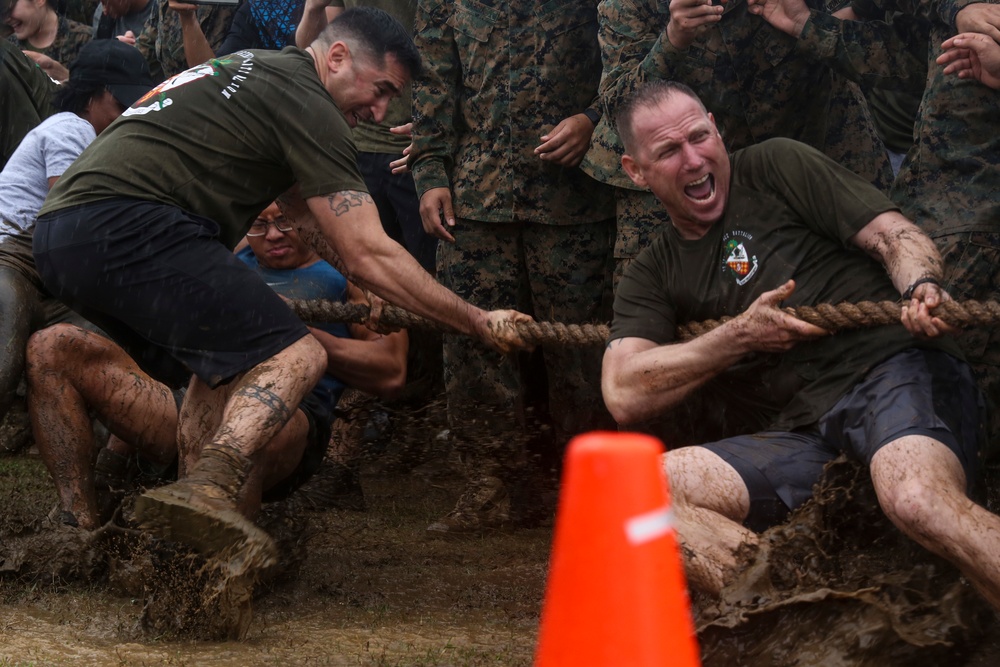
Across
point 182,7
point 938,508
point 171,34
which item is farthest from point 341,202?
point 171,34

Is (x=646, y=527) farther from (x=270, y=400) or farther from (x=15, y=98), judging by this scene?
(x=15, y=98)

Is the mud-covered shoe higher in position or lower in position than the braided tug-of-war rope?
lower

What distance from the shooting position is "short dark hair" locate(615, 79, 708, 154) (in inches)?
177

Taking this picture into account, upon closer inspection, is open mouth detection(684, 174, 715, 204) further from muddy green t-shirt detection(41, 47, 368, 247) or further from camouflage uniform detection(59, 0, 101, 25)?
camouflage uniform detection(59, 0, 101, 25)

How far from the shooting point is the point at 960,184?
4.46m

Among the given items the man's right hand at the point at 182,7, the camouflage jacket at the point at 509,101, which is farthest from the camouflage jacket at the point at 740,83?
the man's right hand at the point at 182,7

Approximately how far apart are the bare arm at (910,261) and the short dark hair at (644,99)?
83 centimetres

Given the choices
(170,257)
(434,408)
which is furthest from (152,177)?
(434,408)

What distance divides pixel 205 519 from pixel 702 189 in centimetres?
207

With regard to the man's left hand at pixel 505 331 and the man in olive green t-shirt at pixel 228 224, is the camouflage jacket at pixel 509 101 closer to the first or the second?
the man in olive green t-shirt at pixel 228 224

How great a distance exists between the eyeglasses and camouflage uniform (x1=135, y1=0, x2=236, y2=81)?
6.43ft

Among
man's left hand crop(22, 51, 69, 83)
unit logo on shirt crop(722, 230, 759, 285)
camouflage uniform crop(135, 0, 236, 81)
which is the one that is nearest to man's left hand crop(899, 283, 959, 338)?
unit logo on shirt crop(722, 230, 759, 285)

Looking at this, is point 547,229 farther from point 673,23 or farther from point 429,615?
point 429,615

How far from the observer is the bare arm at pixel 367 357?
5.25m
